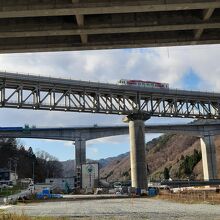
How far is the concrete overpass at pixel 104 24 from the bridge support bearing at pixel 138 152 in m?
48.3

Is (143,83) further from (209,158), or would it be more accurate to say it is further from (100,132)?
(100,132)

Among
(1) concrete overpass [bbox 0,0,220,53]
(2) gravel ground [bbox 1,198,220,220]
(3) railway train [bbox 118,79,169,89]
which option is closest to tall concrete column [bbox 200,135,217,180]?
(3) railway train [bbox 118,79,169,89]

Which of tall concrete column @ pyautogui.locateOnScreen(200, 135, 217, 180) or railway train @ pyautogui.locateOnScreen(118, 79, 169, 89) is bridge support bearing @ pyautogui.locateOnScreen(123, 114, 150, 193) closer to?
railway train @ pyautogui.locateOnScreen(118, 79, 169, 89)

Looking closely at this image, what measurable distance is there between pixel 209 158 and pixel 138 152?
55.0m

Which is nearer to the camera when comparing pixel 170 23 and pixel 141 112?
pixel 170 23

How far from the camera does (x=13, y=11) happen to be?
60.0 feet

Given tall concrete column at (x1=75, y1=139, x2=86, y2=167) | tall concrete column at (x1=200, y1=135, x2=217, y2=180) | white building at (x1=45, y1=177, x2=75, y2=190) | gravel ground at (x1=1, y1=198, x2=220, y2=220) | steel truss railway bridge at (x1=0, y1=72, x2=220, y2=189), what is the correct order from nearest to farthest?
gravel ground at (x1=1, y1=198, x2=220, y2=220) < steel truss railway bridge at (x1=0, y1=72, x2=220, y2=189) < white building at (x1=45, y1=177, x2=75, y2=190) < tall concrete column at (x1=200, y1=135, x2=217, y2=180) < tall concrete column at (x1=75, y1=139, x2=86, y2=167)

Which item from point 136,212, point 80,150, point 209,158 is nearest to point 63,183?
point 80,150

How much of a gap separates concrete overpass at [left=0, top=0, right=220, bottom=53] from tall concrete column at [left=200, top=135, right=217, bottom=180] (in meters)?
101

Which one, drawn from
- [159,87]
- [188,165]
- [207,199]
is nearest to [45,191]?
[159,87]

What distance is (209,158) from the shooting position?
12012 centimetres

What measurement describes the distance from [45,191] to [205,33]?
63232mm

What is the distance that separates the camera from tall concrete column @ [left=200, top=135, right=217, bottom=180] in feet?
394

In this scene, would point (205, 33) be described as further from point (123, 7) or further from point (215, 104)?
point (215, 104)
